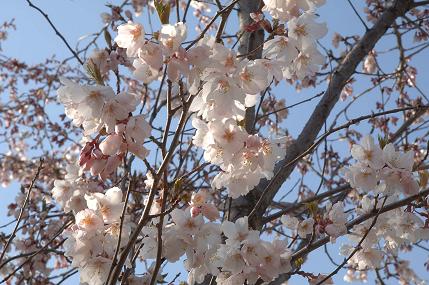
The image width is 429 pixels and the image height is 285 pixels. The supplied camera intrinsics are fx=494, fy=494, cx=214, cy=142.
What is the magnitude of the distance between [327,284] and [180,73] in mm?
1441

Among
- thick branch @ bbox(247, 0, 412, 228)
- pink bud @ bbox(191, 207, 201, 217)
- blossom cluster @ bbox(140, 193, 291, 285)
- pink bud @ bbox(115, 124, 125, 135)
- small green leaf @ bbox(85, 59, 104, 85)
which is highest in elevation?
thick branch @ bbox(247, 0, 412, 228)

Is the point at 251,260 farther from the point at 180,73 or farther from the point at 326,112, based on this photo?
the point at 326,112

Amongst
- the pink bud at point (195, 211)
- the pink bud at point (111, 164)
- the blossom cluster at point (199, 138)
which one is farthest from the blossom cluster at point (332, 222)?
the pink bud at point (111, 164)

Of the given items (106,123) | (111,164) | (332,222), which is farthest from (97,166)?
(332,222)

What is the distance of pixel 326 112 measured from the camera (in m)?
3.13

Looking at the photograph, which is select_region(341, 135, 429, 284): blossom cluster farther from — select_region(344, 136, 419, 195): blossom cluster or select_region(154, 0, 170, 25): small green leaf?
select_region(154, 0, 170, 25): small green leaf

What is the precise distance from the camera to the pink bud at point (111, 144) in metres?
1.47

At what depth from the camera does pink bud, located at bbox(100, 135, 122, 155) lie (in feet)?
4.82

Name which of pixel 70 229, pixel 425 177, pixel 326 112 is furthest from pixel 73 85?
pixel 326 112

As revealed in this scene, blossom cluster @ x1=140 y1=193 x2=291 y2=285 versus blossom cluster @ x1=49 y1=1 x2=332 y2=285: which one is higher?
blossom cluster @ x1=49 y1=1 x2=332 y2=285

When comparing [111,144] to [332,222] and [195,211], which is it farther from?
[332,222]

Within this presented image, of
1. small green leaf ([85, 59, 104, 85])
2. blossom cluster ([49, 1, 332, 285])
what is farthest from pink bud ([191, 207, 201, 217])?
small green leaf ([85, 59, 104, 85])

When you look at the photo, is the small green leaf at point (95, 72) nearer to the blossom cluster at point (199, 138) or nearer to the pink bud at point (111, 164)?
the blossom cluster at point (199, 138)

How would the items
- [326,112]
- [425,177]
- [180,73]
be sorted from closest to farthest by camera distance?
[180,73] → [425,177] → [326,112]
